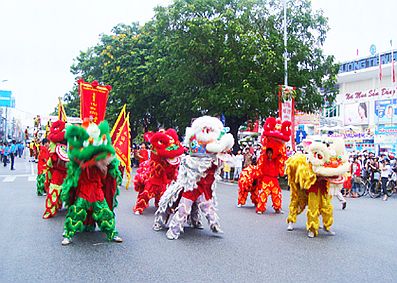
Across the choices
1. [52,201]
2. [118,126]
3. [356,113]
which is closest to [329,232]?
[52,201]

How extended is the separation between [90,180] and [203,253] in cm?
193

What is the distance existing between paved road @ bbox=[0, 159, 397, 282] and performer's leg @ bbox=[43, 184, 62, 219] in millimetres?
179

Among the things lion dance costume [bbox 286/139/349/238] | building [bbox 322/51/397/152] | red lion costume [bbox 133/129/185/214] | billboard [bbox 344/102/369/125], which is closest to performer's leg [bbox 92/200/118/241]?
red lion costume [bbox 133/129/185/214]

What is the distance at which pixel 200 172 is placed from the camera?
24.1 feet

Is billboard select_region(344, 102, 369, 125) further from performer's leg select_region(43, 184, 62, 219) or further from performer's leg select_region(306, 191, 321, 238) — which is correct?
performer's leg select_region(43, 184, 62, 219)

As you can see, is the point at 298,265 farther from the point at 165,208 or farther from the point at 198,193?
the point at 165,208

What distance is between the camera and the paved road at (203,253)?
554cm

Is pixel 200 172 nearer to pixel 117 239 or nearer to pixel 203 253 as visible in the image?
pixel 203 253

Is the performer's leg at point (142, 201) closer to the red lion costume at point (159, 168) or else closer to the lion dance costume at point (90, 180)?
the red lion costume at point (159, 168)

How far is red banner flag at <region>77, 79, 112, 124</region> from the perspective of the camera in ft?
54.4

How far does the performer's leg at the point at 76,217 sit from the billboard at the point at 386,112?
64.7 feet

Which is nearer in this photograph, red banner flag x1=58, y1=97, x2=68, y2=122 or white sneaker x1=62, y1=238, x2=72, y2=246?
white sneaker x1=62, y1=238, x2=72, y2=246

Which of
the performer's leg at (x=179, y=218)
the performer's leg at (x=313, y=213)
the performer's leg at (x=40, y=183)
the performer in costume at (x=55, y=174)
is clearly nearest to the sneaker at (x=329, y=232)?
the performer's leg at (x=313, y=213)

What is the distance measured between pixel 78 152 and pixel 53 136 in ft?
7.27
